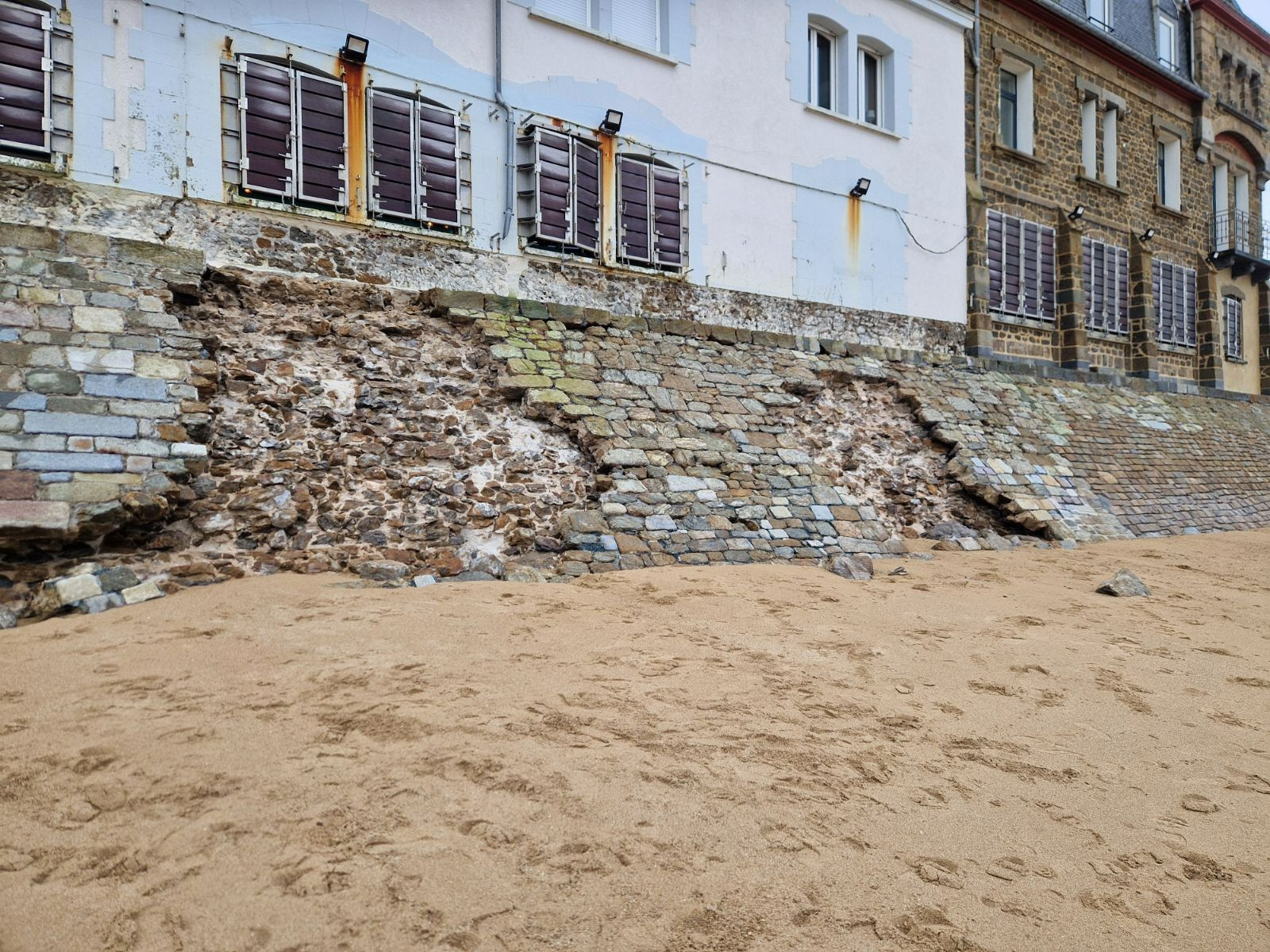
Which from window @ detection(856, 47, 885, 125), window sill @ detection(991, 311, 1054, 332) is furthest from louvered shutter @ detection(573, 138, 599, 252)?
window sill @ detection(991, 311, 1054, 332)

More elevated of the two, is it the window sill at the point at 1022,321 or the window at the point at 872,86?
the window at the point at 872,86

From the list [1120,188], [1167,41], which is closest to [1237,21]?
[1167,41]

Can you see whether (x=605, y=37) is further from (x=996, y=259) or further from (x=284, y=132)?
(x=996, y=259)

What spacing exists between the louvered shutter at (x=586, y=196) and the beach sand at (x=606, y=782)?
5.79 m

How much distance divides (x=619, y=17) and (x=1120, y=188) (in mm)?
13119

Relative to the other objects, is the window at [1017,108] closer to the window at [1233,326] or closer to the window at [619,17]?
the window at [619,17]

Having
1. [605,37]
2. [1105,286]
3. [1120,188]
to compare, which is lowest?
[1105,286]

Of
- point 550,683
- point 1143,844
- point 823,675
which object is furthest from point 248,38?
point 1143,844

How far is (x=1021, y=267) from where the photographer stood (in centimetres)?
1501

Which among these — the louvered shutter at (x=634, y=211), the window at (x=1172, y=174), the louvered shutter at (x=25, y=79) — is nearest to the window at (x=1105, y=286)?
the window at (x=1172, y=174)

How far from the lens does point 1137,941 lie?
86.0 inches

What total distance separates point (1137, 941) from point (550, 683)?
8.30 ft

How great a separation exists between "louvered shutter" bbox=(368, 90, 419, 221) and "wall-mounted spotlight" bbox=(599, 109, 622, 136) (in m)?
2.40

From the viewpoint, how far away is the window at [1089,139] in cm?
1638
